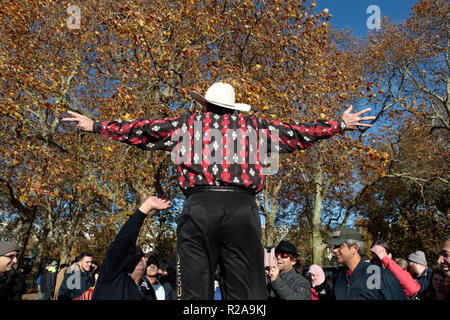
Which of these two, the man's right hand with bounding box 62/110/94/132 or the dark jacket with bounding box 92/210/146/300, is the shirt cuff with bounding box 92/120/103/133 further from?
the dark jacket with bounding box 92/210/146/300

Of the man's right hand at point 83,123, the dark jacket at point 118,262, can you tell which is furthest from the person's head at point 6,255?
the man's right hand at point 83,123

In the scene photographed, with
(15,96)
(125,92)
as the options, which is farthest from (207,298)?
(15,96)

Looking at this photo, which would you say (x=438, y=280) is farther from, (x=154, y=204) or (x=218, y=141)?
(x=154, y=204)

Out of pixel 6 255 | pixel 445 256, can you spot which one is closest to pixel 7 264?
pixel 6 255

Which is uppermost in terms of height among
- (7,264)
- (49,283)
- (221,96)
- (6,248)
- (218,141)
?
(221,96)

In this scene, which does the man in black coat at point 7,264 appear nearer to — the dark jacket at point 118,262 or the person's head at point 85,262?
the person's head at point 85,262

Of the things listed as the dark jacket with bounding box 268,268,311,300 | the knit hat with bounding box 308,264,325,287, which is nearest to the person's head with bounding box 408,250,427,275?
the knit hat with bounding box 308,264,325,287

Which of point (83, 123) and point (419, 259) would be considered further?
point (419, 259)

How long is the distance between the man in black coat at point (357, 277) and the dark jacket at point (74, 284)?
18.9 ft

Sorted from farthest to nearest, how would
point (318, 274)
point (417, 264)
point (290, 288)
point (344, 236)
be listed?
1. point (417, 264)
2. point (318, 274)
3. point (344, 236)
4. point (290, 288)

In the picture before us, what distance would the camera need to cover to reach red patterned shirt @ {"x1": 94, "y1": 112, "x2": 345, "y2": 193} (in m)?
2.75

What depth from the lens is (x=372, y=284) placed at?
12.4 ft

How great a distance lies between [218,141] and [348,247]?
2612mm

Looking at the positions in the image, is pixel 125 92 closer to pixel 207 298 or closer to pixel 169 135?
pixel 169 135
